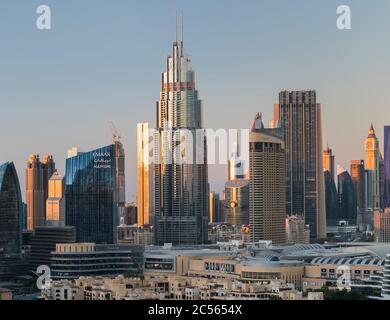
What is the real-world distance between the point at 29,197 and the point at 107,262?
279 centimetres

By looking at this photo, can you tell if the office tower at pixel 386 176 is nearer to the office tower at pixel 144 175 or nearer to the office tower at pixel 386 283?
the office tower at pixel 144 175

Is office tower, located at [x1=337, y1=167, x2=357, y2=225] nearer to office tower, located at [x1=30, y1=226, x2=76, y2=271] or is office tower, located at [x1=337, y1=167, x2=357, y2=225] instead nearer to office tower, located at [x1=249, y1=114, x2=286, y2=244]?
office tower, located at [x1=249, y1=114, x2=286, y2=244]

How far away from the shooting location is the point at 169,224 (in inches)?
694

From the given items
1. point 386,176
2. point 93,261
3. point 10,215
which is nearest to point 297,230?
point 386,176

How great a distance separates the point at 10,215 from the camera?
1502 centimetres

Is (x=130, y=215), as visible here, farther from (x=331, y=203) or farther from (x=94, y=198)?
(x=331, y=203)

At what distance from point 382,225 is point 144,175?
4.52 m

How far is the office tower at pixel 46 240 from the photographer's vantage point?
1359 centimetres

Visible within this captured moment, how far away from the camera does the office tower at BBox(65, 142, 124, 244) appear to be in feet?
53.6

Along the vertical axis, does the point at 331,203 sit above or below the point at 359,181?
below

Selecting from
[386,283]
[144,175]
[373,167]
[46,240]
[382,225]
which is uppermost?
[373,167]

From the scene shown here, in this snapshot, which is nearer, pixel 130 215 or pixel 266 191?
pixel 130 215

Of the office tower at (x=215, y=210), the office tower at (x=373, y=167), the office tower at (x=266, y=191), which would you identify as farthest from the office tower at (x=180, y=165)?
the office tower at (x=373, y=167)

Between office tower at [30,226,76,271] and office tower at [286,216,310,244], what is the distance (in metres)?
3.91
